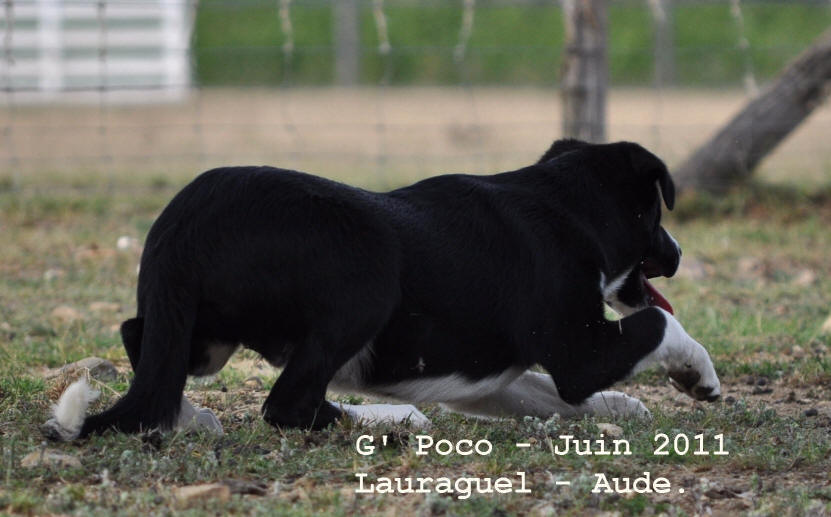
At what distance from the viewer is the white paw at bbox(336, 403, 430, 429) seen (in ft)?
12.8

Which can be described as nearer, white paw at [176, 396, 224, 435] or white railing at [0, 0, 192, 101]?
white paw at [176, 396, 224, 435]

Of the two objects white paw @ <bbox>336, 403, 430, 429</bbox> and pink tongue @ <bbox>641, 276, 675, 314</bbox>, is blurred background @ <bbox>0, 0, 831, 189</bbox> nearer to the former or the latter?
pink tongue @ <bbox>641, 276, 675, 314</bbox>

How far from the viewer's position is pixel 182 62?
20.8 metres

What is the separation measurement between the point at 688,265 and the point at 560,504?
431 centimetres

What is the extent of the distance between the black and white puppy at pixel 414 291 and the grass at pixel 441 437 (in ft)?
0.54

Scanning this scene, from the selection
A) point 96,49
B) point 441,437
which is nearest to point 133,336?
point 441,437

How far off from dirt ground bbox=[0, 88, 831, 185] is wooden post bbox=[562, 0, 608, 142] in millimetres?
1105

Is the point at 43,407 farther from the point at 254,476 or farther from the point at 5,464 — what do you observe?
the point at 254,476

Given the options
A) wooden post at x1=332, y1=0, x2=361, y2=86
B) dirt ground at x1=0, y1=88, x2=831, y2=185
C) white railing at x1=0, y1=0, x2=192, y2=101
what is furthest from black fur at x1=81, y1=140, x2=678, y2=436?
white railing at x1=0, y1=0, x2=192, y2=101

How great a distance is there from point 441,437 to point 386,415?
27 centimetres

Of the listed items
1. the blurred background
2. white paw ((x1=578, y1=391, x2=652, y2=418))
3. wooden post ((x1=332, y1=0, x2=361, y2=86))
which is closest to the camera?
white paw ((x1=578, y1=391, x2=652, y2=418))

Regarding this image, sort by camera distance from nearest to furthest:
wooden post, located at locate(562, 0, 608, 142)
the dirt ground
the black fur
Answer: the black fur
wooden post, located at locate(562, 0, 608, 142)
the dirt ground

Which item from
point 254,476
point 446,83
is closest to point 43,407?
point 254,476

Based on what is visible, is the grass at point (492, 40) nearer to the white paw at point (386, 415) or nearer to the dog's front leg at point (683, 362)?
the dog's front leg at point (683, 362)
